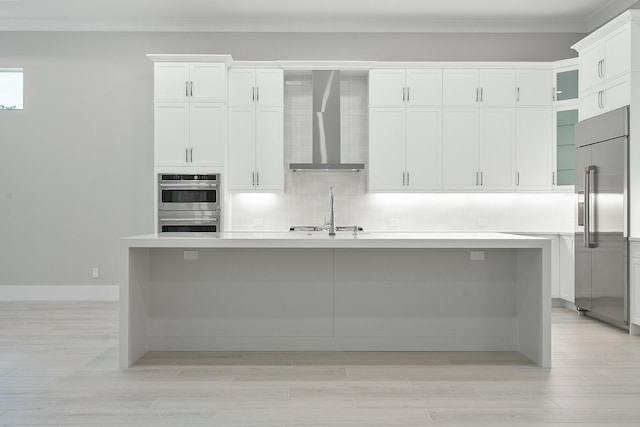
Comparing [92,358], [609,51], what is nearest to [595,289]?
[609,51]

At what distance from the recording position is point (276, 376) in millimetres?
3434

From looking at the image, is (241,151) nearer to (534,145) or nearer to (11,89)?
(11,89)

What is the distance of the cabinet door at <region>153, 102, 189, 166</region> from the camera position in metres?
6.17

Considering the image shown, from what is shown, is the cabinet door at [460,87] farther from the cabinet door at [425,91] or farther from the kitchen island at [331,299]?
the kitchen island at [331,299]

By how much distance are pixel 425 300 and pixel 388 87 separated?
3168mm

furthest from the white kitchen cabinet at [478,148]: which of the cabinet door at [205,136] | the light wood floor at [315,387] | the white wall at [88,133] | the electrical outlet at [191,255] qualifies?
the electrical outlet at [191,255]

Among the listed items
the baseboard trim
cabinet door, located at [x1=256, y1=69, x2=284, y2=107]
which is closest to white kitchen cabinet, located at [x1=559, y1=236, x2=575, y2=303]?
cabinet door, located at [x1=256, y1=69, x2=284, y2=107]

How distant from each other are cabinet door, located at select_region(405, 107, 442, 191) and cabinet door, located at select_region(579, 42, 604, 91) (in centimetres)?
152

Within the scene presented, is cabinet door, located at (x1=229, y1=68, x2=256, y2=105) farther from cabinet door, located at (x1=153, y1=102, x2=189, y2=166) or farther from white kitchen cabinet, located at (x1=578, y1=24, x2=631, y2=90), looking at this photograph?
white kitchen cabinet, located at (x1=578, y1=24, x2=631, y2=90)

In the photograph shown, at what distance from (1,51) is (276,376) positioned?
225 inches

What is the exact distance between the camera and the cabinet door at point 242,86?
→ 6.35 metres

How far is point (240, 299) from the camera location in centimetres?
405

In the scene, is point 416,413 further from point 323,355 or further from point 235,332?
point 235,332

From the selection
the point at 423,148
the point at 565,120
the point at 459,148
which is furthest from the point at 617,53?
the point at 423,148
